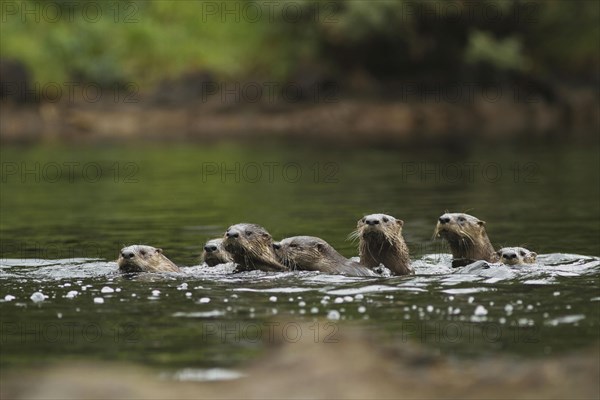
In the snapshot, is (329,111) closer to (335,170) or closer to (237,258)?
(335,170)

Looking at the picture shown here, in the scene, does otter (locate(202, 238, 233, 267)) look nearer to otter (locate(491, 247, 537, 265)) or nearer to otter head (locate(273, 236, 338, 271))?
otter head (locate(273, 236, 338, 271))

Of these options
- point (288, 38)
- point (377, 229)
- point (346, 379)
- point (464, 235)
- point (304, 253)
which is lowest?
point (346, 379)

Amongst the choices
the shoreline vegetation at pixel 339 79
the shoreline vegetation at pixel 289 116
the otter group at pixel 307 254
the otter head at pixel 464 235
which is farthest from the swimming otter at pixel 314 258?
the shoreline vegetation at pixel 289 116

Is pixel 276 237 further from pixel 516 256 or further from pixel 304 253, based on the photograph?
pixel 516 256

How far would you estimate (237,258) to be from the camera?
39.6ft

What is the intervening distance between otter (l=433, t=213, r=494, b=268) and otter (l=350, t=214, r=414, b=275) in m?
0.90

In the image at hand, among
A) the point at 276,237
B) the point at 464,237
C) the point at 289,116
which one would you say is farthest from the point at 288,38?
the point at 464,237

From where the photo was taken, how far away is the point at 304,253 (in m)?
11.8

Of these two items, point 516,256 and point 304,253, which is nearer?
point 304,253

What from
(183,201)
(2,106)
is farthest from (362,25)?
(183,201)

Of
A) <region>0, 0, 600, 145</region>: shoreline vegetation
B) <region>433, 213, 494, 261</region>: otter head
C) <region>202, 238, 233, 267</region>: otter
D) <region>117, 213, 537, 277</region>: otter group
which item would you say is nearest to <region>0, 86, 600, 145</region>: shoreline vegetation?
<region>0, 0, 600, 145</region>: shoreline vegetation

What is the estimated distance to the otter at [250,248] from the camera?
11766 mm

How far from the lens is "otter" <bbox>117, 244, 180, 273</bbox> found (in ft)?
38.8

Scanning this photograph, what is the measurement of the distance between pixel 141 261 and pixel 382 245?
2525 mm
